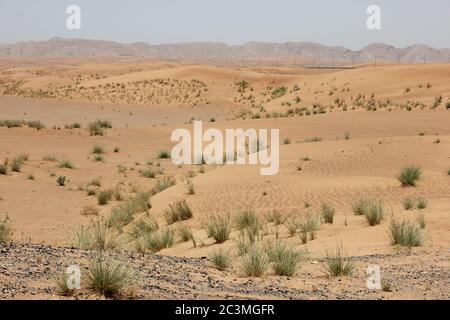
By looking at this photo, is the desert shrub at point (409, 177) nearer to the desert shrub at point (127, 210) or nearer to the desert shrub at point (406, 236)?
the desert shrub at point (406, 236)

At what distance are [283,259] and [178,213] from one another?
7809 mm

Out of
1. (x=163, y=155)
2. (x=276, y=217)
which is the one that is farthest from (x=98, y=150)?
(x=276, y=217)

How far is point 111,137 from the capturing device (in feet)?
132

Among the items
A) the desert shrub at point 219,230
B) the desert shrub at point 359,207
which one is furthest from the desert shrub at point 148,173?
the desert shrub at point 219,230

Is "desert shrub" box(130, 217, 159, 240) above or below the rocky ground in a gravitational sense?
below

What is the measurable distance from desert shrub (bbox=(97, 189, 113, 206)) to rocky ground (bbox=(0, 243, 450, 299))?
1107 centimetres

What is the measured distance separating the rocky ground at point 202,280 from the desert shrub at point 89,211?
9488mm

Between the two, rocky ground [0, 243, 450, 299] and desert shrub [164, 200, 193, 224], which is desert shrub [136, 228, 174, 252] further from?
rocky ground [0, 243, 450, 299]

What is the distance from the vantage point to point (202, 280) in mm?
9500

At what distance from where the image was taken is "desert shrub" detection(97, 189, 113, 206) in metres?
22.1

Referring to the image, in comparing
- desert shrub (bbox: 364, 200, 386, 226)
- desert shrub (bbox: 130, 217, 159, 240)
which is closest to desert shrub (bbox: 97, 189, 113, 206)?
desert shrub (bbox: 130, 217, 159, 240)

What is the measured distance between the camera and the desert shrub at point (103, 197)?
22.1 metres
